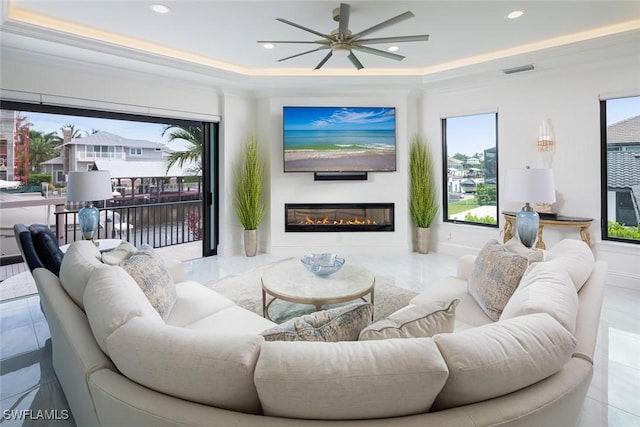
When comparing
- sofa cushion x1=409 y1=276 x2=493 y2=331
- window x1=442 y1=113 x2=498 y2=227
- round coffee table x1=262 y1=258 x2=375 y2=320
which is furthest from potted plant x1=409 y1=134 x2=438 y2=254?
sofa cushion x1=409 y1=276 x2=493 y2=331

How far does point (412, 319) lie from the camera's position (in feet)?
4.06

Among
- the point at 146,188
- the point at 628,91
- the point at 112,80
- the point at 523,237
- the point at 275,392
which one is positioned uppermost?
the point at 112,80

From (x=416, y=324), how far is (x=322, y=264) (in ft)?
6.16

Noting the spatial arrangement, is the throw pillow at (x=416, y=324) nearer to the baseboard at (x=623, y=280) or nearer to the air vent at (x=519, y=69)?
the baseboard at (x=623, y=280)

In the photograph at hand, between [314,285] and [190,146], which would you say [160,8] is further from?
[314,285]

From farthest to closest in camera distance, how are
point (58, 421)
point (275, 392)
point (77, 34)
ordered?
point (77, 34), point (58, 421), point (275, 392)

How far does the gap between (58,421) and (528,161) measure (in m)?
5.28

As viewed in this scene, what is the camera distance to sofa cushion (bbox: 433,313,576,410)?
3.13ft

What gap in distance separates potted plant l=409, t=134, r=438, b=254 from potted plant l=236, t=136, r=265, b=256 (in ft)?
7.99

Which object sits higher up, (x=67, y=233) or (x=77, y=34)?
(x=77, y=34)

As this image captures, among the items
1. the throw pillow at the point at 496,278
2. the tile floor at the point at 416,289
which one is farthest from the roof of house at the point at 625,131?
the throw pillow at the point at 496,278

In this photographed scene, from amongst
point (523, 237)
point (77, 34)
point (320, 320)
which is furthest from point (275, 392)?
point (77, 34)

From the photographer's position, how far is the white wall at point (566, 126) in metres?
3.88

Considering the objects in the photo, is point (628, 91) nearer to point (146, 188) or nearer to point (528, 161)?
point (528, 161)
